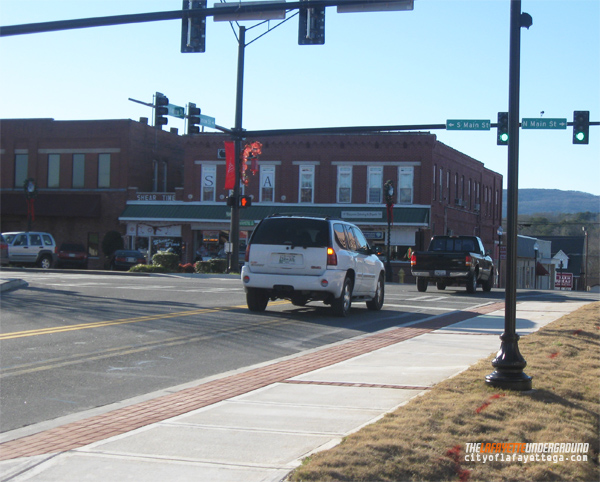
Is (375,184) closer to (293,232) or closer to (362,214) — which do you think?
(362,214)

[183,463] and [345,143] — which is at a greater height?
[345,143]

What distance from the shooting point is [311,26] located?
15211 millimetres

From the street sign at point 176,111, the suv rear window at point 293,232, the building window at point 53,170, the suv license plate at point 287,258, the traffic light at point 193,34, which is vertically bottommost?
the suv license plate at point 287,258

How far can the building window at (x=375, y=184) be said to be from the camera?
48.8m

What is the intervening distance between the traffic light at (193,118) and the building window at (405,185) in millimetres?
24118

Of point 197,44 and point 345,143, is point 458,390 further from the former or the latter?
point 345,143

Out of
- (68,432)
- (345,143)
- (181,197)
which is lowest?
(68,432)

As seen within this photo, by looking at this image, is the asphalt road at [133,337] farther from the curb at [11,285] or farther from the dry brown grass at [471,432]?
the dry brown grass at [471,432]

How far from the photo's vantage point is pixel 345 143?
4922cm

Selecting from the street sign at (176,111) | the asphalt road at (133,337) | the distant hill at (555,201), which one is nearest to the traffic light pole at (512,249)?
the asphalt road at (133,337)

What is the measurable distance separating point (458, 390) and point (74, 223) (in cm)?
4961

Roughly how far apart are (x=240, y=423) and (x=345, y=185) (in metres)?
43.6

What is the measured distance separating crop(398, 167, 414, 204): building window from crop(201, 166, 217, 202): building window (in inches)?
494

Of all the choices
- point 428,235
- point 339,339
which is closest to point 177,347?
point 339,339
